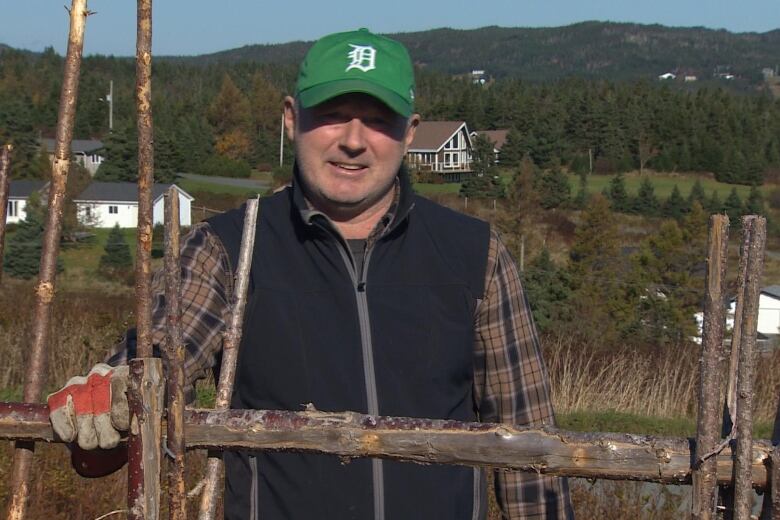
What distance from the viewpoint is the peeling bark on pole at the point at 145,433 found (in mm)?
1755

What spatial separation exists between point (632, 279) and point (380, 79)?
98.7 ft

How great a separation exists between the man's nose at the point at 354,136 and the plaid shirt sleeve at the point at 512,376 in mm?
394

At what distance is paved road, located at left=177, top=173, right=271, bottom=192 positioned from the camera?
56.0 meters

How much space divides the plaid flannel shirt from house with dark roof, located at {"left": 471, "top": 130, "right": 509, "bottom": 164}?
6684cm

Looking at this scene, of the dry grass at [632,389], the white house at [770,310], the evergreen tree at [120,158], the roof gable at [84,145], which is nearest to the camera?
the dry grass at [632,389]

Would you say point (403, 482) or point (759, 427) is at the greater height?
point (403, 482)

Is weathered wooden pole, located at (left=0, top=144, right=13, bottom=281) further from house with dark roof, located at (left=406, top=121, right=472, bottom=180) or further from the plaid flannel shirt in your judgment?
house with dark roof, located at (left=406, top=121, right=472, bottom=180)

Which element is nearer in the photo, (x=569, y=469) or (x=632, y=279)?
(x=569, y=469)

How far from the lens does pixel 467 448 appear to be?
185 cm

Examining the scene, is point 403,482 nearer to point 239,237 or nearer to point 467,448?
point 467,448

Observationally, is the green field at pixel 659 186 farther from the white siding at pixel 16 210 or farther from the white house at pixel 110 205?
the white siding at pixel 16 210

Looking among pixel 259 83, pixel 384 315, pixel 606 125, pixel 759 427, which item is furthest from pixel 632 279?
pixel 259 83

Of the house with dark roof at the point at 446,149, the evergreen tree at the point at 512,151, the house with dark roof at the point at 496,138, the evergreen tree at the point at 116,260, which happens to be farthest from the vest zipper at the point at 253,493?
the evergreen tree at the point at 512,151

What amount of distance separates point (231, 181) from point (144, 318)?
5835 cm
